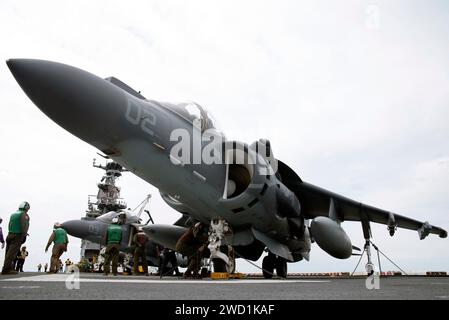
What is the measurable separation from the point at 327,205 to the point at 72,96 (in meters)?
8.52

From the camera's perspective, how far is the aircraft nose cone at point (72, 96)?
5.05 meters

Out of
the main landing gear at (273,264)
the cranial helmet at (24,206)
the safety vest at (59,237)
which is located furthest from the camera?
the main landing gear at (273,264)

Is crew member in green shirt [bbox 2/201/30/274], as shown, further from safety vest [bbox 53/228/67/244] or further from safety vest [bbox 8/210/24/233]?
safety vest [bbox 53/228/67/244]

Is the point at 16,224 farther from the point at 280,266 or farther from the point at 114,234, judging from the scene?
the point at 280,266

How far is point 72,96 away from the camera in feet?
17.2

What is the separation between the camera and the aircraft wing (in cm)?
1092

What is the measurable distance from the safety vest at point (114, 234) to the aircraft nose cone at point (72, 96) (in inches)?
124

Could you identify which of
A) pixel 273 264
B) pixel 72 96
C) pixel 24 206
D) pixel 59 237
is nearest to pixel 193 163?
pixel 72 96

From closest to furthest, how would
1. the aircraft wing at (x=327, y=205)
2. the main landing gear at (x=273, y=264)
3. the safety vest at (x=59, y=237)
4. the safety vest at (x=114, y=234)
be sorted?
the safety vest at (x=114, y=234)
the safety vest at (x=59, y=237)
the main landing gear at (x=273, y=264)
the aircraft wing at (x=327, y=205)

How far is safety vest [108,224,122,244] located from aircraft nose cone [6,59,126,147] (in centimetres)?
315

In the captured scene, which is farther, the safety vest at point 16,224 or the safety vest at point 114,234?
the safety vest at point 114,234

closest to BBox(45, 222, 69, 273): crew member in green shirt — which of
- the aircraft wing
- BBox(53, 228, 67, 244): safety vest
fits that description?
BBox(53, 228, 67, 244): safety vest

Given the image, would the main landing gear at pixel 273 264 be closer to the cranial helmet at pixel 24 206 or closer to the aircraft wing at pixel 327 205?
the aircraft wing at pixel 327 205

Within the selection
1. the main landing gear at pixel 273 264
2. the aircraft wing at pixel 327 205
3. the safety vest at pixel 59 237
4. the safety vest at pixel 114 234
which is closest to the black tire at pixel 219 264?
the safety vest at pixel 114 234
